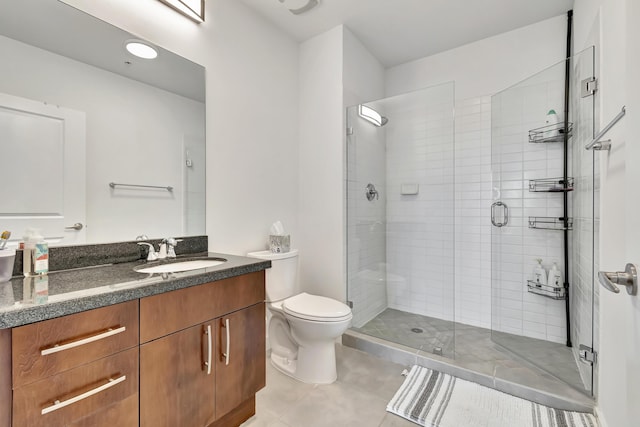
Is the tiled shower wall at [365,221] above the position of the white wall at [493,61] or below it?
below

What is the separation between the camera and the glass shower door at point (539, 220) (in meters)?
1.91

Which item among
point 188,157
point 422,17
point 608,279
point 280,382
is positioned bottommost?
point 280,382

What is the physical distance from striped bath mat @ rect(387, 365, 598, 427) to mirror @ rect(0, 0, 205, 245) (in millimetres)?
1640

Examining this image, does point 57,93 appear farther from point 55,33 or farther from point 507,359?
point 507,359

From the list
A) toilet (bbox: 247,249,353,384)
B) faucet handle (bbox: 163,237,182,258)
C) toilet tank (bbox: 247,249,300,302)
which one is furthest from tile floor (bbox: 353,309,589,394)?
faucet handle (bbox: 163,237,182,258)

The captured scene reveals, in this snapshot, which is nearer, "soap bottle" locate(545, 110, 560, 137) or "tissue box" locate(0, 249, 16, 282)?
"tissue box" locate(0, 249, 16, 282)

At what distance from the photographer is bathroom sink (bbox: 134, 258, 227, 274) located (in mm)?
1429

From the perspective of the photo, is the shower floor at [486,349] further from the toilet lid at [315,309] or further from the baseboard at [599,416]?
the toilet lid at [315,309]

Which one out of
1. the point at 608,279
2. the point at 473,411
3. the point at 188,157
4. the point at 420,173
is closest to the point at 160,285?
the point at 188,157

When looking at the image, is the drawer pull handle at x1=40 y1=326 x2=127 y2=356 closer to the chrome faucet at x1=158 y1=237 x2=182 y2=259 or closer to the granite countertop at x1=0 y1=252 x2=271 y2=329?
the granite countertop at x1=0 y1=252 x2=271 y2=329

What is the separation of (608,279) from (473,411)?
130cm

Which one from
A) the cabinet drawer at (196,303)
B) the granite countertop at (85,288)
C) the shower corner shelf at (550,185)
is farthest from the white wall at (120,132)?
the shower corner shelf at (550,185)

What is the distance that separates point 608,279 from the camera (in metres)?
0.68

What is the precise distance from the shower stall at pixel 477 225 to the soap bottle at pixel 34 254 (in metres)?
1.88
